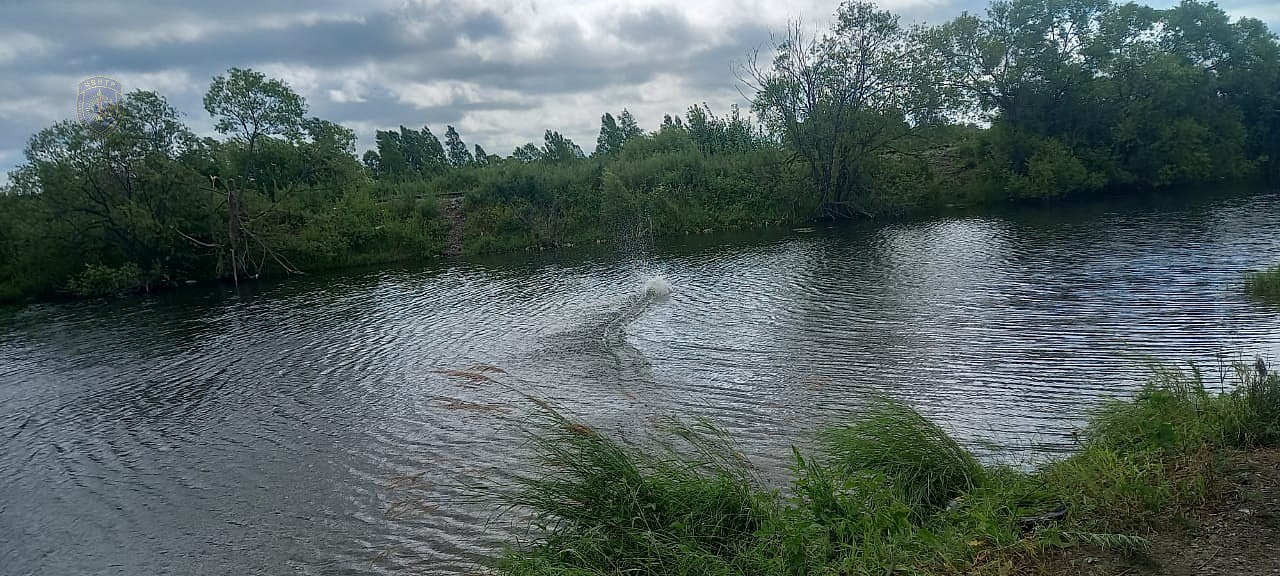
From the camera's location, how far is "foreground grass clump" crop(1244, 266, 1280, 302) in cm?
1394

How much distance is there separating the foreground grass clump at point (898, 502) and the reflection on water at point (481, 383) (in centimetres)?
177

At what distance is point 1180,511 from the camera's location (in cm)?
485

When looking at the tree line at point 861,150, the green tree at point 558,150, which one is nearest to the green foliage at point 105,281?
the tree line at point 861,150

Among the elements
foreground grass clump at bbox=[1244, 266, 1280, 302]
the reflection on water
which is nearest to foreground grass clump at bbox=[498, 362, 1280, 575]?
the reflection on water

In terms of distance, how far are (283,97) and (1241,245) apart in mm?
45099

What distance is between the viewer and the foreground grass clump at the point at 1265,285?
13.9m

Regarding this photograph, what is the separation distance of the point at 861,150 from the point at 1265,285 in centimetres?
3221

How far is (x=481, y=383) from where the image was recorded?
1334 cm

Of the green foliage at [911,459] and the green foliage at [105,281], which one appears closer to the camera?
the green foliage at [911,459]

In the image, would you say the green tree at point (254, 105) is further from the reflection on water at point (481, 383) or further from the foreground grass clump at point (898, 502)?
the foreground grass clump at point (898, 502)

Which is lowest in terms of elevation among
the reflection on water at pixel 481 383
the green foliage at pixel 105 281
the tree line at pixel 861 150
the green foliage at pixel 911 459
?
the reflection on water at pixel 481 383

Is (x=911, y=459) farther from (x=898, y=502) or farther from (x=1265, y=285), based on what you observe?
(x=1265, y=285)

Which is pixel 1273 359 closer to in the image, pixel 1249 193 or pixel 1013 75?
pixel 1249 193

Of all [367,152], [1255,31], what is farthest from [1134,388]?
[367,152]
